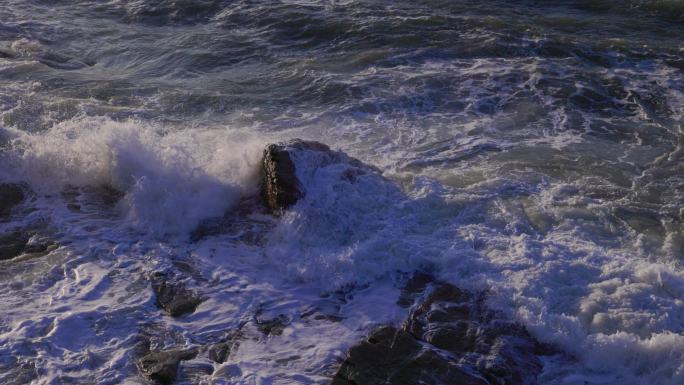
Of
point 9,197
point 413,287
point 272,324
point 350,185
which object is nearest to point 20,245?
point 9,197

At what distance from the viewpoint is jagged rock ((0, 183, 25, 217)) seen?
880 cm

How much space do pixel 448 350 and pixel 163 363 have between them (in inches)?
93.2

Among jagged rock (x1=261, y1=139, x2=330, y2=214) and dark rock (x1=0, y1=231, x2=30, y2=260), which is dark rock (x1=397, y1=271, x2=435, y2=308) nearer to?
jagged rock (x1=261, y1=139, x2=330, y2=214)

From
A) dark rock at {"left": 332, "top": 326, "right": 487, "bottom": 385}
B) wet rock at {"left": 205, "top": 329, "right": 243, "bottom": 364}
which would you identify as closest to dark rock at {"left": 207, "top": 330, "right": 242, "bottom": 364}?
wet rock at {"left": 205, "top": 329, "right": 243, "bottom": 364}

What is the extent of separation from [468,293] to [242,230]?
2688 mm

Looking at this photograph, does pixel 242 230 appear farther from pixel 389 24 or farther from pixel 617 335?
pixel 389 24

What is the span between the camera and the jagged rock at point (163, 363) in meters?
6.13

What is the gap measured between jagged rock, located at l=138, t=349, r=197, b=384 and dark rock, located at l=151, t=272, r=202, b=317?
0.62 meters

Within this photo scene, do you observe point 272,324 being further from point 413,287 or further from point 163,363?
point 413,287

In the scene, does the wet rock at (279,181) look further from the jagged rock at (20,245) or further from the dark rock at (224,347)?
the jagged rock at (20,245)

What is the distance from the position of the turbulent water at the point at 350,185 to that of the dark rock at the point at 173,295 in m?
0.11

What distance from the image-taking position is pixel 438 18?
1497cm

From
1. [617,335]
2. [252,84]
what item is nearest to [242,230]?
[617,335]

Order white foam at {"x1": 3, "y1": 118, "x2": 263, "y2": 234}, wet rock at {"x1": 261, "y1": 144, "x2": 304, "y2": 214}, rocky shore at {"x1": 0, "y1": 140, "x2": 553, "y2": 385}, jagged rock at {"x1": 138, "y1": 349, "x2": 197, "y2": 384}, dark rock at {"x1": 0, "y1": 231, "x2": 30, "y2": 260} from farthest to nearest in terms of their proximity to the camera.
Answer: white foam at {"x1": 3, "y1": 118, "x2": 263, "y2": 234} < wet rock at {"x1": 261, "y1": 144, "x2": 304, "y2": 214} < dark rock at {"x1": 0, "y1": 231, "x2": 30, "y2": 260} < jagged rock at {"x1": 138, "y1": 349, "x2": 197, "y2": 384} < rocky shore at {"x1": 0, "y1": 140, "x2": 553, "y2": 385}
